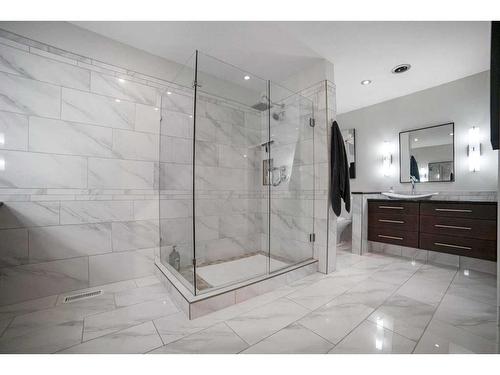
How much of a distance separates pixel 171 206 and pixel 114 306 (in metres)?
0.90

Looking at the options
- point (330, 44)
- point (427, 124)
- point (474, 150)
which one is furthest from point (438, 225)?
point (330, 44)

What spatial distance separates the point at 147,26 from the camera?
1.86 metres

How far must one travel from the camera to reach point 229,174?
2326 millimetres

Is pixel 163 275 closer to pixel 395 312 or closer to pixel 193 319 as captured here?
pixel 193 319

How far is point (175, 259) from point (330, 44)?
2547 millimetres

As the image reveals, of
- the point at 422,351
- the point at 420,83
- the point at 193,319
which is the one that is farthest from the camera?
the point at 420,83

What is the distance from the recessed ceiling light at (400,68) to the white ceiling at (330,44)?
1.9 inches

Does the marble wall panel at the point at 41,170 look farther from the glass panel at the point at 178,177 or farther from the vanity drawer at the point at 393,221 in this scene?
the vanity drawer at the point at 393,221

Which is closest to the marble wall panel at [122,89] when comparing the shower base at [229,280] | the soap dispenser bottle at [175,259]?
the soap dispenser bottle at [175,259]

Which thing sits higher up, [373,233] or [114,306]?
[373,233]

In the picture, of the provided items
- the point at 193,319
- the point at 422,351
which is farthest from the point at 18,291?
the point at 422,351

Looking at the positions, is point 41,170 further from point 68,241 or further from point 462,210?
point 462,210

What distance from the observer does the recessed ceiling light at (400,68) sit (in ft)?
7.99

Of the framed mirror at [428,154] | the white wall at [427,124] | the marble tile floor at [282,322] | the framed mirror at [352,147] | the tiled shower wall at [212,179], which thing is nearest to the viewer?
the marble tile floor at [282,322]
